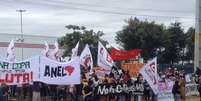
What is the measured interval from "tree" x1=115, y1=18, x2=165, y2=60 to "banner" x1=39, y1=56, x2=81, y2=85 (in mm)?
40055

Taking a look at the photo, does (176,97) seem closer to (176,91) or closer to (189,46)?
(176,91)

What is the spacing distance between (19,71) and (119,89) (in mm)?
5645

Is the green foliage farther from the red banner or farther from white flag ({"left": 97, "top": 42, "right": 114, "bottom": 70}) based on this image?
white flag ({"left": 97, "top": 42, "right": 114, "bottom": 70})

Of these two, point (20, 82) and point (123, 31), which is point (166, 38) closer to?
point (123, 31)

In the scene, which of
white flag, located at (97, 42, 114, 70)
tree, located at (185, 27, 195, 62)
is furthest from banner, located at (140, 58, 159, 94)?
tree, located at (185, 27, 195, 62)

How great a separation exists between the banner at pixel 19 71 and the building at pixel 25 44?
3755 centimetres

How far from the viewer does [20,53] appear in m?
67.5

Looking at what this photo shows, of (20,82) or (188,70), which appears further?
(188,70)

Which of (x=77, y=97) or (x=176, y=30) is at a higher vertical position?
(x=176, y=30)

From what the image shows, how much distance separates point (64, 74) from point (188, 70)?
23467 millimetres

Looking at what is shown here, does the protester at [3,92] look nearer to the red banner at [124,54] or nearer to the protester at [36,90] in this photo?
the protester at [36,90]

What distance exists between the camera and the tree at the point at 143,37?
217ft

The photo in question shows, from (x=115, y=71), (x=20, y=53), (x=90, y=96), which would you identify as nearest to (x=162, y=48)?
(x=20, y=53)

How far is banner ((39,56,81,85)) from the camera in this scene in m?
24.7
